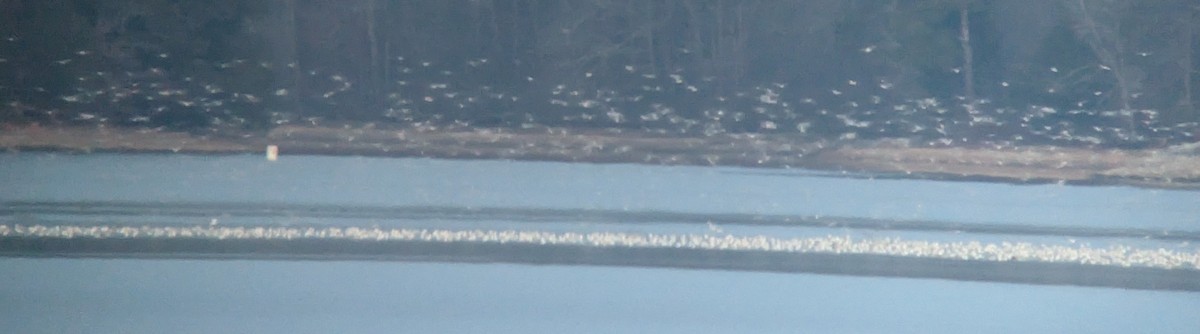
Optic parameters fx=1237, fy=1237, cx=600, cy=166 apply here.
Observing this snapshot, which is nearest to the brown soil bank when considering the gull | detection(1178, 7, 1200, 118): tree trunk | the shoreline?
detection(1178, 7, 1200, 118): tree trunk

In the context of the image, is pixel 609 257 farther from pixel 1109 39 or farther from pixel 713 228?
pixel 1109 39

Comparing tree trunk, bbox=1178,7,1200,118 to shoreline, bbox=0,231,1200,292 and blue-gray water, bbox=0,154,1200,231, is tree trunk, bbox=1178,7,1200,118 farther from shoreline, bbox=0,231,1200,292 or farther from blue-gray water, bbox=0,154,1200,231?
shoreline, bbox=0,231,1200,292

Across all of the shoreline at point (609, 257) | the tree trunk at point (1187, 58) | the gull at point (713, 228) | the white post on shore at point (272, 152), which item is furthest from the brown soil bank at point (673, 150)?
the shoreline at point (609, 257)

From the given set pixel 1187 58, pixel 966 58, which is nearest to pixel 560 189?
pixel 966 58

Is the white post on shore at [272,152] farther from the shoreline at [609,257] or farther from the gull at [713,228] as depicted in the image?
the gull at [713,228]

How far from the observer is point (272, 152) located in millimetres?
4215

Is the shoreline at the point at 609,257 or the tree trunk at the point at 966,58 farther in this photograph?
the tree trunk at the point at 966,58

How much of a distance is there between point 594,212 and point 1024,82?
4.79 feet

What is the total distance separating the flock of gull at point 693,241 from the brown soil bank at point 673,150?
0.99 ft

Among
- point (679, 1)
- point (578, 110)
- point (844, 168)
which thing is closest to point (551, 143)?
point (578, 110)

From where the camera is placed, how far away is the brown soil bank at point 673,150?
3910 mm

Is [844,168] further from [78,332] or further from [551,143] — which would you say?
[78,332]

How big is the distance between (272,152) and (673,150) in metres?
1.36

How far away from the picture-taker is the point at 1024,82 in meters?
4.02
